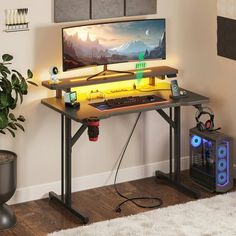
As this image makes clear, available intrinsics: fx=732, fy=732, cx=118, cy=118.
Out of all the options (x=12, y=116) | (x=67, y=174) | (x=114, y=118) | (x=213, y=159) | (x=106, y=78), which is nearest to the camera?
(x=12, y=116)

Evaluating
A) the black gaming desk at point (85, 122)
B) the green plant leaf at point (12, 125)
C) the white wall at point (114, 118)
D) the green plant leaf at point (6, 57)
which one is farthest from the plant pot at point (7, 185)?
the green plant leaf at point (6, 57)

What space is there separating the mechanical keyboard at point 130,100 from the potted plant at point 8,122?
1.89 ft

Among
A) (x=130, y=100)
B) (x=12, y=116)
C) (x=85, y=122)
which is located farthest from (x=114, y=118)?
(x=12, y=116)

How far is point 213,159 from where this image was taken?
551cm

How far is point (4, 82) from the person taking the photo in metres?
4.88

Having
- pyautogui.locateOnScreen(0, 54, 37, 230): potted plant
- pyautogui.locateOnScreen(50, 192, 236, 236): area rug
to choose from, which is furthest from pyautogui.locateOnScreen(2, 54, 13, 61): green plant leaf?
pyautogui.locateOnScreen(50, 192, 236, 236): area rug

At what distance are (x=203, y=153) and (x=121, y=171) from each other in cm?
67

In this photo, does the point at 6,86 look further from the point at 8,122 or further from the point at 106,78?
the point at 106,78

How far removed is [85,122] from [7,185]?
0.67 m

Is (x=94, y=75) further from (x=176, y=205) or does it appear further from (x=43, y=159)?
(x=176, y=205)

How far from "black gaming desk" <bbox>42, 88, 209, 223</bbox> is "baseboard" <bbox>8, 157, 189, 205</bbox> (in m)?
0.08

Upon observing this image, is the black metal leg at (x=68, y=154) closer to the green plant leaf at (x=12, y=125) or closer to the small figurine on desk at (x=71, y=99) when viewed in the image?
the small figurine on desk at (x=71, y=99)

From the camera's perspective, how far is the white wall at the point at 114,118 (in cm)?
519

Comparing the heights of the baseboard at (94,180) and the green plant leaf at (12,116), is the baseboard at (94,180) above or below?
below
